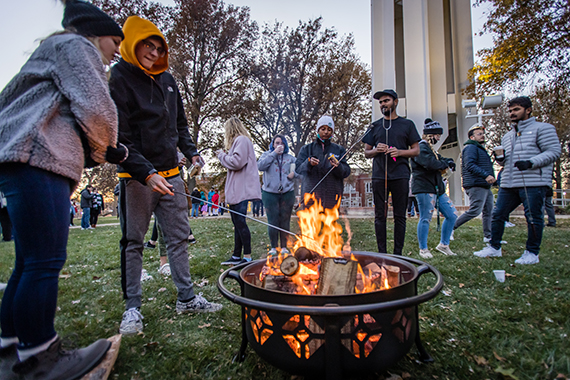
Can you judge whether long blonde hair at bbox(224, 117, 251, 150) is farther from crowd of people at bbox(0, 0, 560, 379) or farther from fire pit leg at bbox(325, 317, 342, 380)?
fire pit leg at bbox(325, 317, 342, 380)

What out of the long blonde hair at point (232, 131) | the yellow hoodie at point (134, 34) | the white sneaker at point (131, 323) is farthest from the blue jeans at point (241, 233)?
the yellow hoodie at point (134, 34)

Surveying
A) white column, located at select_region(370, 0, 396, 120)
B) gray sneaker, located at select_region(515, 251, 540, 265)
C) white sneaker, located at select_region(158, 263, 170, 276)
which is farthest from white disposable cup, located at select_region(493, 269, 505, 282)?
white column, located at select_region(370, 0, 396, 120)

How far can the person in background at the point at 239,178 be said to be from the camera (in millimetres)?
4434

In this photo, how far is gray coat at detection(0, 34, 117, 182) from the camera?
1.40 meters

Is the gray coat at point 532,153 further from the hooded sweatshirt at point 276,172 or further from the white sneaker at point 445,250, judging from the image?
the hooded sweatshirt at point 276,172

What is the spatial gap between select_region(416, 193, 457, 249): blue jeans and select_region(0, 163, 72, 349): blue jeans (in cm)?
458

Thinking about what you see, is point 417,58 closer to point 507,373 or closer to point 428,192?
point 428,192

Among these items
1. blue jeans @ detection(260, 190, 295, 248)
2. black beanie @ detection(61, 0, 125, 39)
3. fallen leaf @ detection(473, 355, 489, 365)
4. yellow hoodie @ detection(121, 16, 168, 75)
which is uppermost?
yellow hoodie @ detection(121, 16, 168, 75)

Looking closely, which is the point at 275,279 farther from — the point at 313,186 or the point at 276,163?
the point at 276,163

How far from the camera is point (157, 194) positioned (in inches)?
101

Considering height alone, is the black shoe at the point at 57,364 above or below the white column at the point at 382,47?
below

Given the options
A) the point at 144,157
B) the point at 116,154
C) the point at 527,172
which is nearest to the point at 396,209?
the point at 527,172

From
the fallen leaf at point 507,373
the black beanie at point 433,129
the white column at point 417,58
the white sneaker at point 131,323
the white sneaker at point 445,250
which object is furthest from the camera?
the white column at point 417,58

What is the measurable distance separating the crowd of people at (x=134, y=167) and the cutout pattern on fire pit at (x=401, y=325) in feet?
4.68
